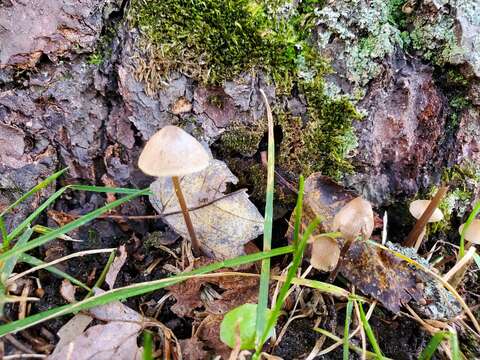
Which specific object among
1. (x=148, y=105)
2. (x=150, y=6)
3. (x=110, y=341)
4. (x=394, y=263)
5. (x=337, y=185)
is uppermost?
(x=150, y=6)

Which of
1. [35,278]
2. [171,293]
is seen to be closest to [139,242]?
[171,293]

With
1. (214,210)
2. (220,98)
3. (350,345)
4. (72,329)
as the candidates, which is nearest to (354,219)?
(350,345)

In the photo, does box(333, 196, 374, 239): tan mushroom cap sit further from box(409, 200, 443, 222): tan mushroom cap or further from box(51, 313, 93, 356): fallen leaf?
box(51, 313, 93, 356): fallen leaf

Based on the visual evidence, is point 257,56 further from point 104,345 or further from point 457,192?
point 104,345

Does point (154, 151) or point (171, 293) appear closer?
point (154, 151)

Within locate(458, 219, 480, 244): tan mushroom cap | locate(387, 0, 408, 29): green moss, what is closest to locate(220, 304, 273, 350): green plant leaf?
locate(458, 219, 480, 244): tan mushroom cap

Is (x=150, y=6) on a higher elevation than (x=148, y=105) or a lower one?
higher

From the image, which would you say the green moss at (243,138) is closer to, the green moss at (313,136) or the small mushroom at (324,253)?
the green moss at (313,136)

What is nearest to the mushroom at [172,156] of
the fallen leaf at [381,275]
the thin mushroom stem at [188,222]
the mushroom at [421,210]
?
the thin mushroom stem at [188,222]

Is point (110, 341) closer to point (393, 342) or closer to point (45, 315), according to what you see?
point (45, 315)
